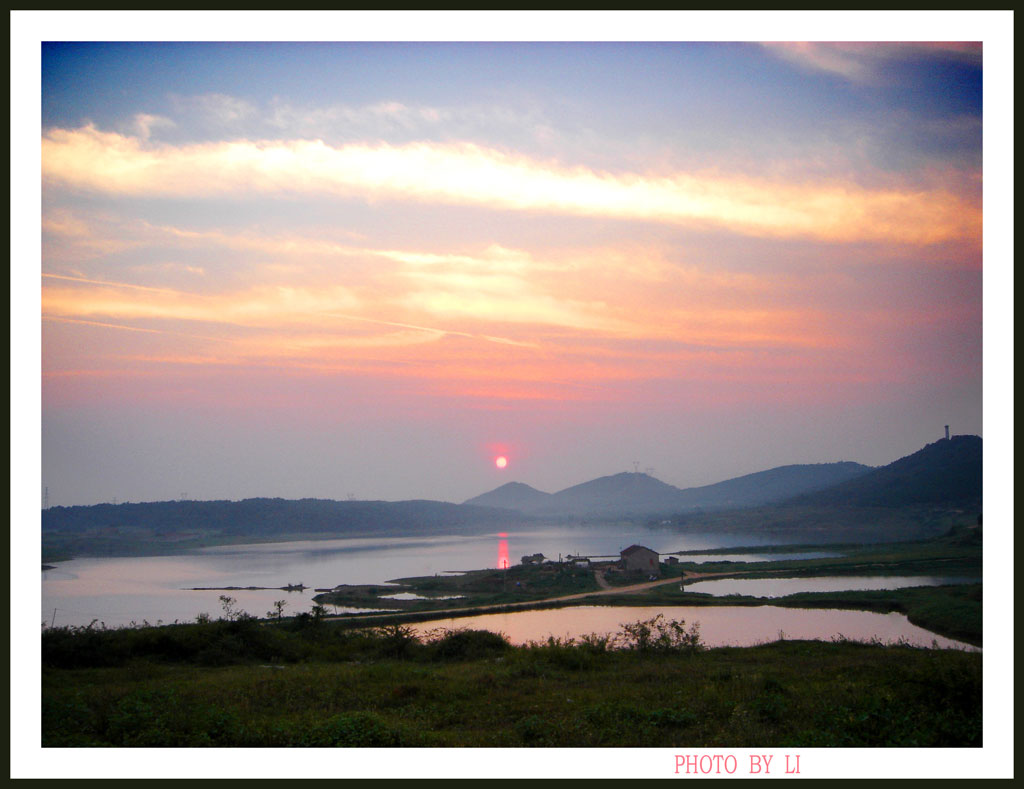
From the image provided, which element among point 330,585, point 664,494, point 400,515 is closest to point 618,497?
point 664,494

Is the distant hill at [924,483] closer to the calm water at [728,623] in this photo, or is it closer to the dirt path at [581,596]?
the dirt path at [581,596]

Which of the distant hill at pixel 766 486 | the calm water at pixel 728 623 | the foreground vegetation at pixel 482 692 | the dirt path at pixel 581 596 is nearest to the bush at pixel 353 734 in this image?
the foreground vegetation at pixel 482 692

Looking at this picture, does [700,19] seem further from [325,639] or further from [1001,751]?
[325,639]

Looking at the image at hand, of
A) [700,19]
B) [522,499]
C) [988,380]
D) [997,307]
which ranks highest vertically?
[700,19]

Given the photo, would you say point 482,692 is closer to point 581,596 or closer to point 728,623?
point 728,623

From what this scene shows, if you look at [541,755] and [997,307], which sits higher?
[997,307]

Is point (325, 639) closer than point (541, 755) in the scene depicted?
No

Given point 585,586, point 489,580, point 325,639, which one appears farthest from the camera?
point 489,580

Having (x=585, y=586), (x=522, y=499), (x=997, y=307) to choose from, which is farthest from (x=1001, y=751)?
(x=522, y=499)
